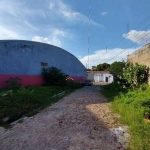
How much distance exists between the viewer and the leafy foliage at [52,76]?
17.8 meters

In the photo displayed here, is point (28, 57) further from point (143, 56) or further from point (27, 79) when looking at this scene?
point (143, 56)

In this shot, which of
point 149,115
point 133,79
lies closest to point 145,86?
point 133,79

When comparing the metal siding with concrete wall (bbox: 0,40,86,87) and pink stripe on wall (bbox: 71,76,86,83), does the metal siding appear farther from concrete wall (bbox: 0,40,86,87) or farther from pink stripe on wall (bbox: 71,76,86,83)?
pink stripe on wall (bbox: 71,76,86,83)

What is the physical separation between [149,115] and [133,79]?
6.83 meters

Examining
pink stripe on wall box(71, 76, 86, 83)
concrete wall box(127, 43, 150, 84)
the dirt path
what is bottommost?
the dirt path

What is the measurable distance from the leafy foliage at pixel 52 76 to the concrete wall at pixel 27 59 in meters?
0.56

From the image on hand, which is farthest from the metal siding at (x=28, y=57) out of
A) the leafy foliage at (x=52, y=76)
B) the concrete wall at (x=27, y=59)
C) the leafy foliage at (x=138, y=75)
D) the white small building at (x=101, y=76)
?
the white small building at (x=101, y=76)

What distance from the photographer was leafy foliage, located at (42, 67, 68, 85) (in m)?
17.8

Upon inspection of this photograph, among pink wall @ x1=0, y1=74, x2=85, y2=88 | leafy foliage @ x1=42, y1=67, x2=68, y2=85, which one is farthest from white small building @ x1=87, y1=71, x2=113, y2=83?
pink wall @ x1=0, y1=74, x2=85, y2=88

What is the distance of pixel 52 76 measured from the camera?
17.8 m

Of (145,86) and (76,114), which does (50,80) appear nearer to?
(145,86)

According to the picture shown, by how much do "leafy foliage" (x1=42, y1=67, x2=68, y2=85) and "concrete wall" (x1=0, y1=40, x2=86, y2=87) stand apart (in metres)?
0.56

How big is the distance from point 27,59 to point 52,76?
3320 mm

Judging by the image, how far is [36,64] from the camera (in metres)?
17.2
